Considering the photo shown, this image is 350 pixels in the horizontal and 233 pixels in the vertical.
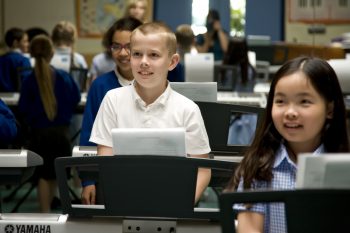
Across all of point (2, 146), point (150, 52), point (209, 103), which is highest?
point (150, 52)

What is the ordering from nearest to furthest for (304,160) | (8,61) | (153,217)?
(304,160) → (153,217) → (8,61)

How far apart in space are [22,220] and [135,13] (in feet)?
13.7

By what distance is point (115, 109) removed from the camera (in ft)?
11.4

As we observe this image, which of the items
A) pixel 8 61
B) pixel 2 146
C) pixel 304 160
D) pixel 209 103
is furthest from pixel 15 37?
pixel 304 160

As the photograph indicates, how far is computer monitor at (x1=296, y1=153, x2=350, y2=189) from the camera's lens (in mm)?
2098

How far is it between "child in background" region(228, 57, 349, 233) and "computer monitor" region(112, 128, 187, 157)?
23cm

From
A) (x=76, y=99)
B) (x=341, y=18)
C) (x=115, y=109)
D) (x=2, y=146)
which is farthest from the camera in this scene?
(x=341, y=18)

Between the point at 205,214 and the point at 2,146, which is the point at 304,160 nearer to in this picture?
the point at 205,214

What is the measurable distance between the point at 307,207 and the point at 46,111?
478 centimetres

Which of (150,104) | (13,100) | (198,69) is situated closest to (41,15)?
(13,100)

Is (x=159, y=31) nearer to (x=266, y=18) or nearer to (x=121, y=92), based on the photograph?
(x=121, y=92)

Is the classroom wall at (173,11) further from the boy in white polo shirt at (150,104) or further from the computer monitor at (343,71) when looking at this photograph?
the boy in white polo shirt at (150,104)

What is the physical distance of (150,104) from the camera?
3.45 meters

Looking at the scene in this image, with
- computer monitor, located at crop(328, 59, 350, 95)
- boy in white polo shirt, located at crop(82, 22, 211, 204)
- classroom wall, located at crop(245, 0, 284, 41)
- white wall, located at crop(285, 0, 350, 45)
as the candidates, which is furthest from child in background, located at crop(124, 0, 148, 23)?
white wall, located at crop(285, 0, 350, 45)
